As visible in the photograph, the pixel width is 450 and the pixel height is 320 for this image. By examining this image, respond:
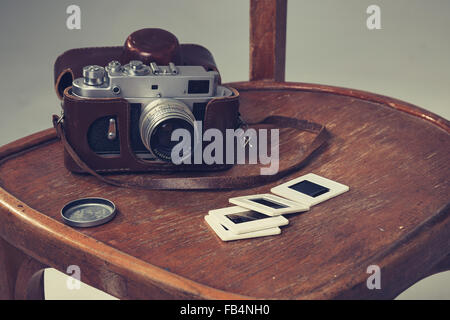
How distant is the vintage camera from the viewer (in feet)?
3.29

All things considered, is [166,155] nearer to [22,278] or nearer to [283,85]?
[22,278]

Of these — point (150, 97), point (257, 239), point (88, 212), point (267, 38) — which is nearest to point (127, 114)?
point (150, 97)

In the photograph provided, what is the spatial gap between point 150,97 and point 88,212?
216 mm

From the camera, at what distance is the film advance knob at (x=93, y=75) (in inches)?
39.5

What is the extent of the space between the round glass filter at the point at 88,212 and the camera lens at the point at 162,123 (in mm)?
122

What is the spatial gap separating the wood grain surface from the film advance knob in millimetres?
166

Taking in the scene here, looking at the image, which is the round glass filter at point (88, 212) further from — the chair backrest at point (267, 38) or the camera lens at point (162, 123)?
the chair backrest at point (267, 38)

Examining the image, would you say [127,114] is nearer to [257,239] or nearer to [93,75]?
[93,75]

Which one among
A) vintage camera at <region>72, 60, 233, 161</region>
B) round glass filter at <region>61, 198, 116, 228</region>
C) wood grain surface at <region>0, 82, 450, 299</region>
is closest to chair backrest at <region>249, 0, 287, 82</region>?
wood grain surface at <region>0, 82, 450, 299</region>

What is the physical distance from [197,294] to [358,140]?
60 cm

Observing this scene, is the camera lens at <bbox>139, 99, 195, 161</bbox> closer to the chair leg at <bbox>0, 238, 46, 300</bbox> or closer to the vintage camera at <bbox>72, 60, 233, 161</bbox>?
the vintage camera at <bbox>72, 60, 233, 161</bbox>

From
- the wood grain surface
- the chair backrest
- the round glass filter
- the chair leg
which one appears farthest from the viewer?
the chair backrest

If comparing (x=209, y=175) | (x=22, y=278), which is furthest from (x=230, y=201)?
(x=22, y=278)

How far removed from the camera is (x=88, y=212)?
94cm
